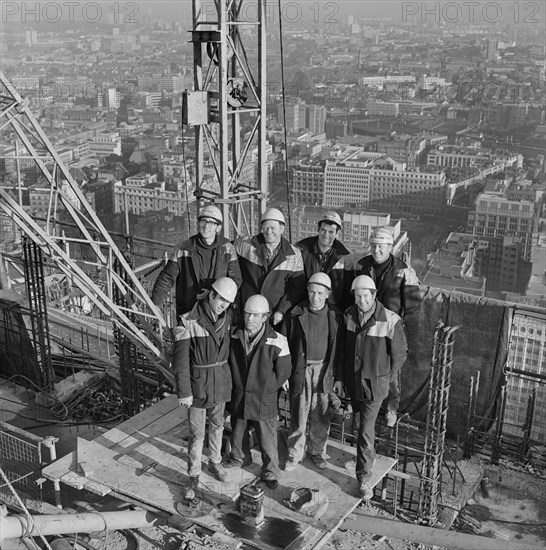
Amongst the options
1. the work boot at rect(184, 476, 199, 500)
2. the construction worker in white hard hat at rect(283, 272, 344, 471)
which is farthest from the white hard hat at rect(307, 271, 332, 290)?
the work boot at rect(184, 476, 199, 500)

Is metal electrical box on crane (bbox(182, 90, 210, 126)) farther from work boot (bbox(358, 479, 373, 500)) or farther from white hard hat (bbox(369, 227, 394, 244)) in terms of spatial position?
work boot (bbox(358, 479, 373, 500))

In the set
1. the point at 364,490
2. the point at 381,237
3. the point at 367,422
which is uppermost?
the point at 381,237

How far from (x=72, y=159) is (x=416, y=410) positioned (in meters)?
39.3

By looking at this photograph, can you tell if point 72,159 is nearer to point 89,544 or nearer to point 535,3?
point 89,544

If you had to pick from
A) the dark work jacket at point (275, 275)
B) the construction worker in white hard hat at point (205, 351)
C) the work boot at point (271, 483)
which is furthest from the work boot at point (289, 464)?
the dark work jacket at point (275, 275)

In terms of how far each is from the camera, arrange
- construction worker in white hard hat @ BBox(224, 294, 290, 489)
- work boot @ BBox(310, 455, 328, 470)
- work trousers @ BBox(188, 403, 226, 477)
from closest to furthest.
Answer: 1. construction worker in white hard hat @ BBox(224, 294, 290, 489)
2. work trousers @ BBox(188, 403, 226, 477)
3. work boot @ BBox(310, 455, 328, 470)

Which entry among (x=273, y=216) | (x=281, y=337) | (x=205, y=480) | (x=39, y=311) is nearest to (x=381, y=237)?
(x=273, y=216)

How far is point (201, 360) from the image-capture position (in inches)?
206

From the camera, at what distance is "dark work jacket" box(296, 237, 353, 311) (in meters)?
5.68

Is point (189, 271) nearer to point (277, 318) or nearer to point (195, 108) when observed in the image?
point (277, 318)

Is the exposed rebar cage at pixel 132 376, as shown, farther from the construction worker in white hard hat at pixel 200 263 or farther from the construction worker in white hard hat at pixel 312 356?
the construction worker in white hard hat at pixel 312 356

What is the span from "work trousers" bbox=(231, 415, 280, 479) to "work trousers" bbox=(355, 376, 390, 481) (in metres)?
0.62

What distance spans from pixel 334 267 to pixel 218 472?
1763 mm

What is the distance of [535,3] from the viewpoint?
74500 millimetres
